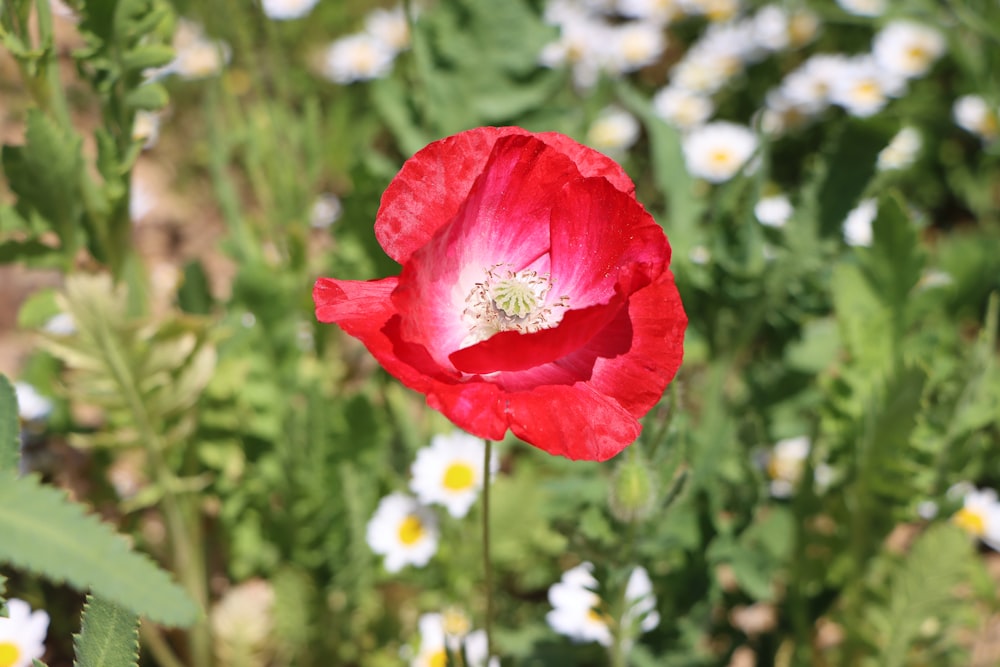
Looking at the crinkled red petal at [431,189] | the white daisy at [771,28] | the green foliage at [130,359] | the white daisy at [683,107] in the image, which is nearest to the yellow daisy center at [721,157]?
the white daisy at [683,107]

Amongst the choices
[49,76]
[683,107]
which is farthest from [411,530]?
[683,107]

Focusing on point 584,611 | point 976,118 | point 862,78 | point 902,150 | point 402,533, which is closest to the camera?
point 584,611

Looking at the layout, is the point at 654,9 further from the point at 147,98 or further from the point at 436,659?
the point at 436,659

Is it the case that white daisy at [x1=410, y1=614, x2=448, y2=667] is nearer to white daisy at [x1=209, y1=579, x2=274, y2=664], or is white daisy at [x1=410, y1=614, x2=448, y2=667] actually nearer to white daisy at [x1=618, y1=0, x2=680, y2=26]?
white daisy at [x1=209, y1=579, x2=274, y2=664]

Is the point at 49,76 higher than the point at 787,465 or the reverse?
higher

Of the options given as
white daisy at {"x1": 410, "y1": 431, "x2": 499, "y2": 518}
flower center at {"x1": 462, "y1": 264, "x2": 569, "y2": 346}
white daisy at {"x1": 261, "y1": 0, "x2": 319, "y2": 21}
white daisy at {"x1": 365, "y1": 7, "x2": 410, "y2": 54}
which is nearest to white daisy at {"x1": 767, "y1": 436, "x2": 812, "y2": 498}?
white daisy at {"x1": 410, "y1": 431, "x2": 499, "y2": 518}

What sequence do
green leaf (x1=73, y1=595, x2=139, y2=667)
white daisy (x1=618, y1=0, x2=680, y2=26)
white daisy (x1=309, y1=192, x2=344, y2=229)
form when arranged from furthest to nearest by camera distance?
1. white daisy (x1=618, y1=0, x2=680, y2=26)
2. white daisy (x1=309, y1=192, x2=344, y2=229)
3. green leaf (x1=73, y1=595, x2=139, y2=667)
